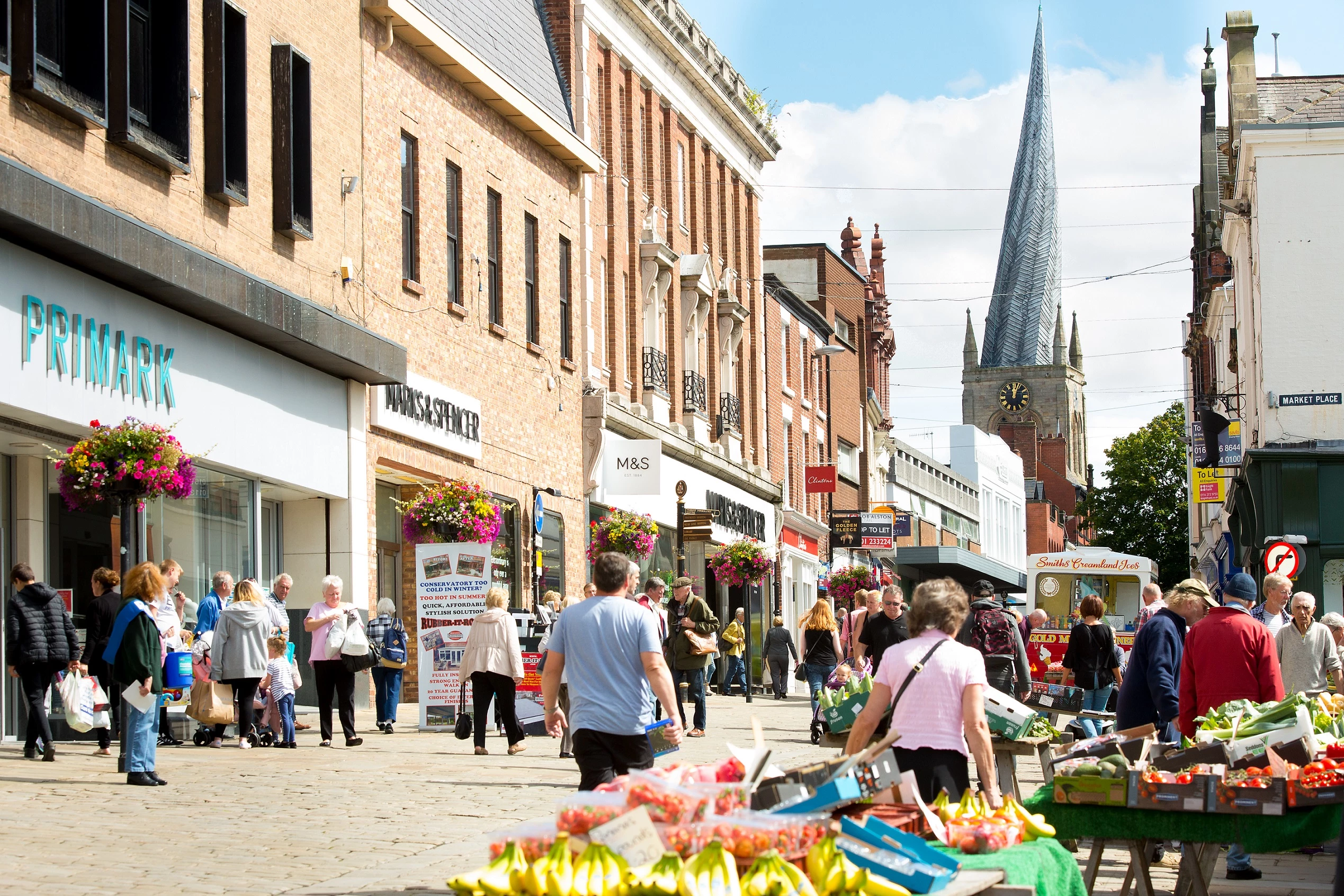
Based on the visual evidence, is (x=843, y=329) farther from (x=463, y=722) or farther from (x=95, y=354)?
(x=95, y=354)

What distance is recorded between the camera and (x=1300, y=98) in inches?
1610

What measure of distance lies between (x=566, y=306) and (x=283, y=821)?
65.2 ft

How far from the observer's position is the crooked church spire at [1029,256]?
167250 millimetres

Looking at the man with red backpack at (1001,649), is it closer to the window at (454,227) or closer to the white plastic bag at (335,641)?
the white plastic bag at (335,641)

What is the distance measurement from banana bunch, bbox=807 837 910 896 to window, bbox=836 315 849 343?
182 feet

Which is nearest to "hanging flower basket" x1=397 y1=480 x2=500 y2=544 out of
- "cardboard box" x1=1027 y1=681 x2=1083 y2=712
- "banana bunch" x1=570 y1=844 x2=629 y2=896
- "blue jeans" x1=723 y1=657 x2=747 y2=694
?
"cardboard box" x1=1027 y1=681 x2=1083 y2=712

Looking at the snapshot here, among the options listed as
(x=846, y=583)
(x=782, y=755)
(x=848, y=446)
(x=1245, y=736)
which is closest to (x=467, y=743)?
(x=782, y=755)

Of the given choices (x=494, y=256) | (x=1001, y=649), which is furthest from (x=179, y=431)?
(x=494, y=256)

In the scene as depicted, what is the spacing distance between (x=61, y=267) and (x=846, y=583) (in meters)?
34.9

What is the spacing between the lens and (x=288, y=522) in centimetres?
2234

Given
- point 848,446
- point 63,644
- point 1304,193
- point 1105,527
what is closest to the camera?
point 63,644

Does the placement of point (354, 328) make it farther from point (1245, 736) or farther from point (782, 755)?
point (1245, 736)

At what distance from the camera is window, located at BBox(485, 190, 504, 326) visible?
27.2 metres

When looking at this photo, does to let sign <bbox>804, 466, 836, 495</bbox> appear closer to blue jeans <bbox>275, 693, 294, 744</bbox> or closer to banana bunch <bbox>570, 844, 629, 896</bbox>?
blue jeans <bbox>275, 693, 294, 744</bbox>
